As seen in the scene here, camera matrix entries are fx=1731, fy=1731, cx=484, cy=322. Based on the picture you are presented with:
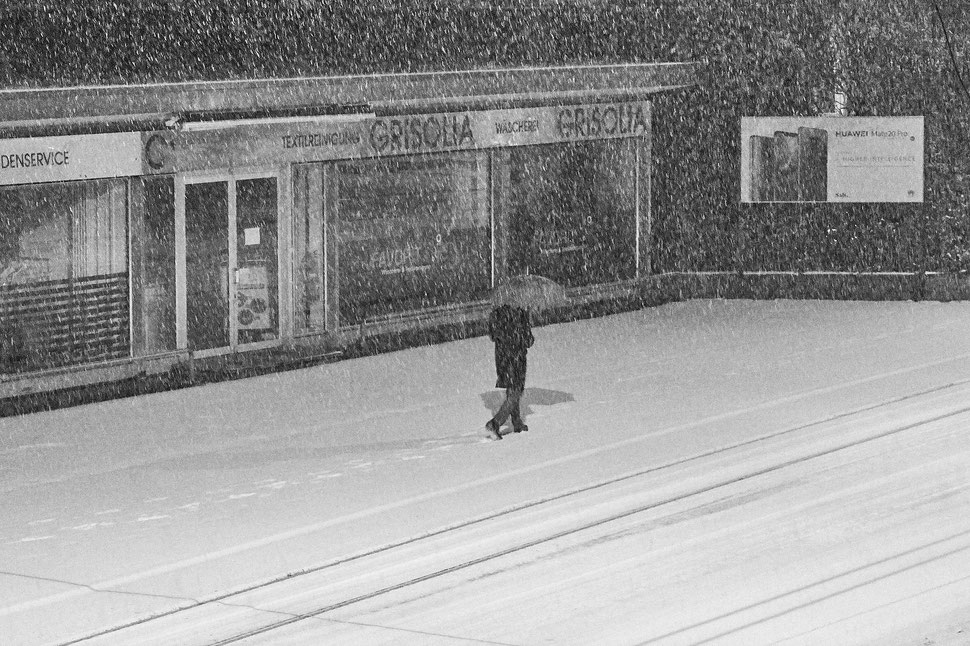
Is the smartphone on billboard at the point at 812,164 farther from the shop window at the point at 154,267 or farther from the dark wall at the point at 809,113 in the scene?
the shop window at the point at 154,267

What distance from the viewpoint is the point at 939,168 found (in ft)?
83.1

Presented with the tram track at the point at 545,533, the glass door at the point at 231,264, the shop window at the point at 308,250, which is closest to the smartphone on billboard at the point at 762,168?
the shop window at the point at 308,250

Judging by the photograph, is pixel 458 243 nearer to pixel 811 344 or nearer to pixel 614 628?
pixel 811 344

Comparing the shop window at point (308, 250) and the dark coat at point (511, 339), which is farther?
the shop window at point (308, 250)

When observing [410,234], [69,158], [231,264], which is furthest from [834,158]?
[69,158]

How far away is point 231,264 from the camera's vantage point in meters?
19.0

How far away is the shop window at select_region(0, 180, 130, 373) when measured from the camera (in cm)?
1645

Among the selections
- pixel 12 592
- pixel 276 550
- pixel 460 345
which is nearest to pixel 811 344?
pixel 460 345

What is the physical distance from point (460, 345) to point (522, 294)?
6472 mm

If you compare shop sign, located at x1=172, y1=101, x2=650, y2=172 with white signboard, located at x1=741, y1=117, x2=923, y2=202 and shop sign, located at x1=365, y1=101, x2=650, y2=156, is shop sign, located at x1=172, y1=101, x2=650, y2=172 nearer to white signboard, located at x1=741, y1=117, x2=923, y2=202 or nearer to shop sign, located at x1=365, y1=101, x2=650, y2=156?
shop sign, located at x1=365, y1=101, x2=650, y2=156

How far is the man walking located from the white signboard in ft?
37.3

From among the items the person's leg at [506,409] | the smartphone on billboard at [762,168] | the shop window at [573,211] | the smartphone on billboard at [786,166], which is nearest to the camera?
the person's leg at [506,409]

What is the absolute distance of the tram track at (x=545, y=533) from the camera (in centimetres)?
937

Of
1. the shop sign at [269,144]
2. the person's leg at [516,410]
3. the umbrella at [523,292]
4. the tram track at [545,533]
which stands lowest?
the tram track at [545,533]
